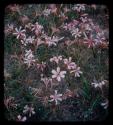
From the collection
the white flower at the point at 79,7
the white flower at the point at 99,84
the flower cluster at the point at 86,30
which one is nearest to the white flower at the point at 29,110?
the white flower at the point at 99,84

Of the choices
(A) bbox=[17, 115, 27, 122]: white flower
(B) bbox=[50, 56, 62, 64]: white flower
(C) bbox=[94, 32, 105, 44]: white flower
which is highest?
(C) bbox=[94, 32, 105, 44]: white flower

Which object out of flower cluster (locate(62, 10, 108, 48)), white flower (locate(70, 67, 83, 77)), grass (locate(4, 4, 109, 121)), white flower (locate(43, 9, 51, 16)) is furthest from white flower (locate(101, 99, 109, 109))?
white flower (locate(43, 9, 51, 16))

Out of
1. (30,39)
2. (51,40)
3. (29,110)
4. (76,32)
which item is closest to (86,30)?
(76,32)

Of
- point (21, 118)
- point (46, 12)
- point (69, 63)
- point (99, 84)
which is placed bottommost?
point (21, 118)

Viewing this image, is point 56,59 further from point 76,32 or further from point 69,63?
point 76,32

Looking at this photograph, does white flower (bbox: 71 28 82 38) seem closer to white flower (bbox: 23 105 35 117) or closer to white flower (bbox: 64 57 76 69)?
white flower (bbox: 64 57 76 69)

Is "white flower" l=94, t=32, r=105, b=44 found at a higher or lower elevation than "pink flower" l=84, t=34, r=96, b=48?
higher

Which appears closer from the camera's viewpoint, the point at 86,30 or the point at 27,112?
the point at 27,112

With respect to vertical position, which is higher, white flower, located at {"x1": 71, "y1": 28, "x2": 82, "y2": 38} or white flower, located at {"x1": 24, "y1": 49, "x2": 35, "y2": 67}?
white flower, located at {"x1": 71, "y1": 28, "x2": 82, "y2": 38}

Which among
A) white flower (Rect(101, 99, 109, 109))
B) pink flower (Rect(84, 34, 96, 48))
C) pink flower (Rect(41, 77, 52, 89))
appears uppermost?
pink flower (Rect(84, 34, 96, 48))

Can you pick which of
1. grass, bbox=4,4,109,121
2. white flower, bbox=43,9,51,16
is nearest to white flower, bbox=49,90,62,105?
grass, bbox=4,4,109,121

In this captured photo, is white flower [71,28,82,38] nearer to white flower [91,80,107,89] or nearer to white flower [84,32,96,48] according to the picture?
white flower [84,32,96,48]

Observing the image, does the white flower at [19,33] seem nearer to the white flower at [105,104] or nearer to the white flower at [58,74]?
the white flower at [58,74]
